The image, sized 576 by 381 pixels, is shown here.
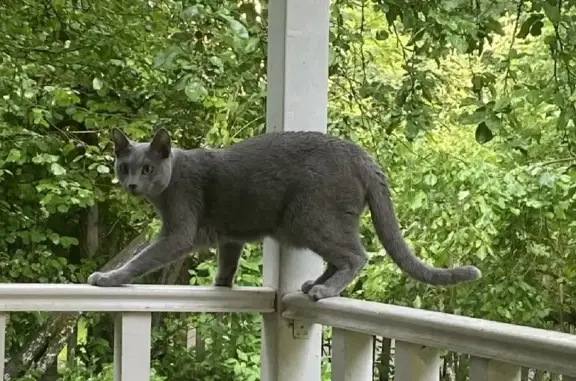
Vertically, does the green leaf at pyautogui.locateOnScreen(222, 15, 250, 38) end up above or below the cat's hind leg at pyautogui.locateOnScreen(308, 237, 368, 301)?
above

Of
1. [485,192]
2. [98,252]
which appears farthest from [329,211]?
[98,252]

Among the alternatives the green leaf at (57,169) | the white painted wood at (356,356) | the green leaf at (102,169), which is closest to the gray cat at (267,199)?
the white painted wood at (356,356)

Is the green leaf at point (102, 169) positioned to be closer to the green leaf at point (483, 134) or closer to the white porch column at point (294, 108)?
the white porch column at point (294, 108)

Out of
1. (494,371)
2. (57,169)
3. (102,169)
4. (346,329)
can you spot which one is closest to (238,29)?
(346,329)

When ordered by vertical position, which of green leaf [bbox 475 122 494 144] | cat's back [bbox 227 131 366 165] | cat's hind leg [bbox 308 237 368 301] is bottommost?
cat's hind leg [bbox 308 237 368 301]

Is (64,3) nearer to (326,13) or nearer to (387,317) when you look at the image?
(326,13)

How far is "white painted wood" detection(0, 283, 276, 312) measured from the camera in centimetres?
135

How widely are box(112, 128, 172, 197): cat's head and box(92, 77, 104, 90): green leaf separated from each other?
123 centimetres

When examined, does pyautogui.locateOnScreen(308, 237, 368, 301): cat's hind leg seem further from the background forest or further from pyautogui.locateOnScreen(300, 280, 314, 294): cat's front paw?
the background forest

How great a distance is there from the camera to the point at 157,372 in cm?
A: 300

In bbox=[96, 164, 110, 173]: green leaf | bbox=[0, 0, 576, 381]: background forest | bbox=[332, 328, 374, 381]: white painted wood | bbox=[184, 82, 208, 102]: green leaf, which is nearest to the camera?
bbox=[332, 328, 374, 381]: white painted wood

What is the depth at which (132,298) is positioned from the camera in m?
1.41

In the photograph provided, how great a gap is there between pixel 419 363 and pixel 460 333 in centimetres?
14

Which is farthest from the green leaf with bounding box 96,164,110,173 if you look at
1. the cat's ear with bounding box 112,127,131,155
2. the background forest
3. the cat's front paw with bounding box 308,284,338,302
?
the cat's front paw with bounding box 308,284,338,302
